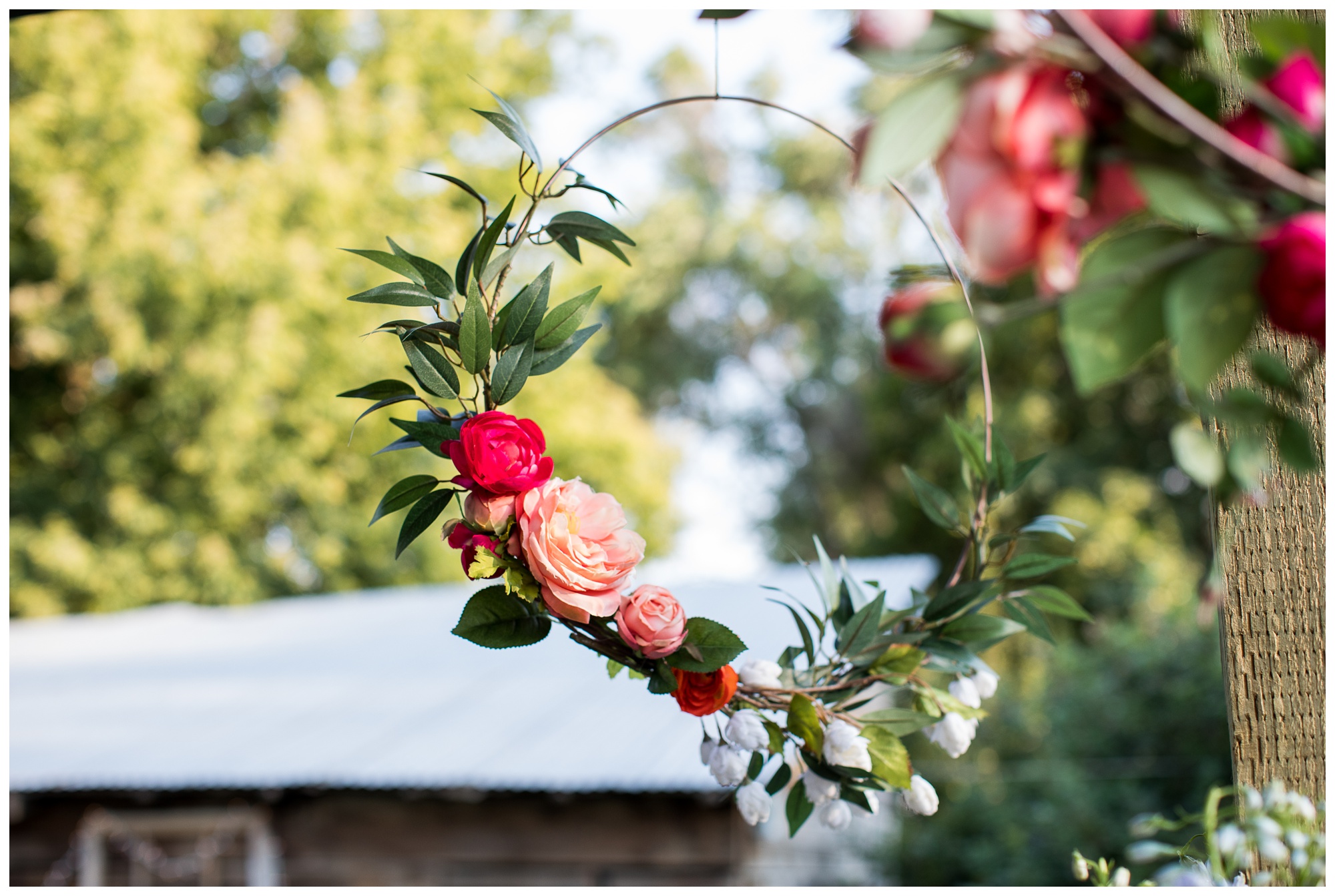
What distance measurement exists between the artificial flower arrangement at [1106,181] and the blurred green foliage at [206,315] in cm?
646

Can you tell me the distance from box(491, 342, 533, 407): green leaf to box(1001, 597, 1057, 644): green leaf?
43 centimetres

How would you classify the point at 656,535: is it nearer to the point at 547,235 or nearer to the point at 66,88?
the point at 66,88

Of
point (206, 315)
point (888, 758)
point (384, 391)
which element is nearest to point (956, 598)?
point (888, 758)

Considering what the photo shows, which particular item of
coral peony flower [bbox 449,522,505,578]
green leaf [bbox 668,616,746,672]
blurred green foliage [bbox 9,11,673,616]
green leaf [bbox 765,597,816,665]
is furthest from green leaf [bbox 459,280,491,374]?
blurred green foliage [bbox 9,11,673,616]

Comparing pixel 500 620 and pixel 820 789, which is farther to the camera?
pixel 820 789

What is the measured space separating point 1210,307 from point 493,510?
0.46m

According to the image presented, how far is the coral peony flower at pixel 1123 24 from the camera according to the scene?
33 centimetres

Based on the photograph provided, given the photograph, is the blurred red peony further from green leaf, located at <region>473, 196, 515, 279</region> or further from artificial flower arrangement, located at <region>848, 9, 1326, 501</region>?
green leaf, located at <region>473, 196, 515, 279</region>

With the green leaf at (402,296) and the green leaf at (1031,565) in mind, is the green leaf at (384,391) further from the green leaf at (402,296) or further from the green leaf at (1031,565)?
the green leaf at (1031,565)

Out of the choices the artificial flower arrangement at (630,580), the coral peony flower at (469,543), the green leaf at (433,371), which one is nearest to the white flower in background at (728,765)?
the artificial flower arrangement at (630,580)

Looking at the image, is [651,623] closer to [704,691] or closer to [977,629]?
[704,691]

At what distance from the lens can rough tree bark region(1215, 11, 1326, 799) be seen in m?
0.82

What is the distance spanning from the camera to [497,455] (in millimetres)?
646

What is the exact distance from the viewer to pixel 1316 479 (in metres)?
0.83
